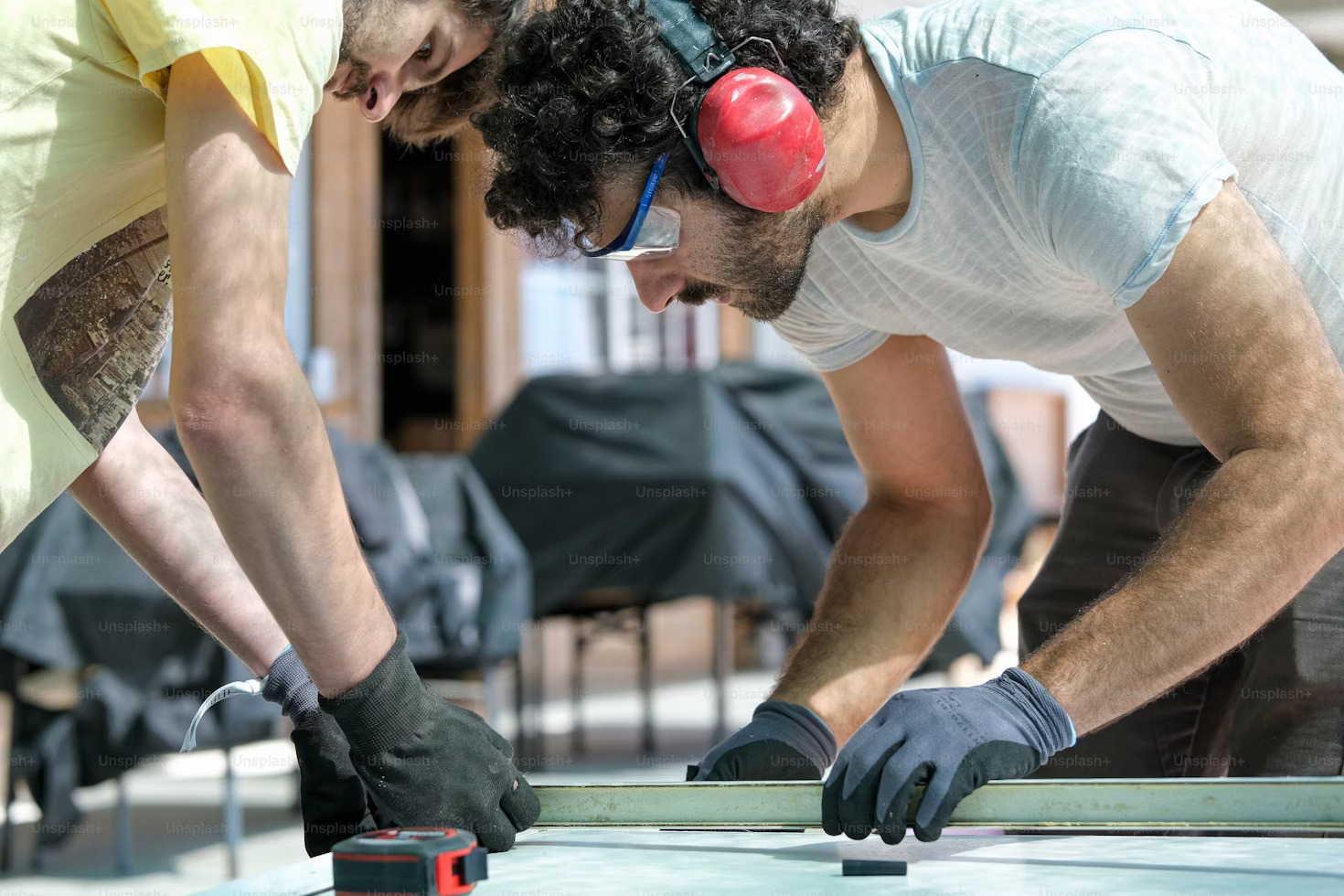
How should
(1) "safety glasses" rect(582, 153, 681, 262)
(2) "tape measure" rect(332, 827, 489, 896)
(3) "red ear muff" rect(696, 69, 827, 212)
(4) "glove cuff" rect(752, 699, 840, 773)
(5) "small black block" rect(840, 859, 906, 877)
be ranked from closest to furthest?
(2) "tape measure" rect(332, 827, 489, 896)
(5) "small black block" rect(840, 859, 906, 877)
(3) "red ear muff" rect(696, 69, 827, 212)
(1) "safety glasses" rect(582, 153, 681, 262)
(4) "glove cuff" rect(752, 699, 840, 773)

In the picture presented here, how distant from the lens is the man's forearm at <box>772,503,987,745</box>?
6.20ft

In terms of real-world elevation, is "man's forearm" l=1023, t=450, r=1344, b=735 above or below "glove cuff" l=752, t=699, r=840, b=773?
above

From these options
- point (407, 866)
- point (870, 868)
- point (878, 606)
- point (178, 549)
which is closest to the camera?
point (407, 866)

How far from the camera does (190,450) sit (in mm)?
1312

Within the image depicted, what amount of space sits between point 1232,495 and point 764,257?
0.62m

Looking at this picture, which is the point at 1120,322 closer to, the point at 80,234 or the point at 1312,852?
the point at 1312,852

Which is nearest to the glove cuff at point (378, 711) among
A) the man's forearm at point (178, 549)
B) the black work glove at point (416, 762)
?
the black work glove at point (416, 762)

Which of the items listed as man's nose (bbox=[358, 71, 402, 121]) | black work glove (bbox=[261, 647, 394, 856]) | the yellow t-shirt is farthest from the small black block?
man's nose (bbox=[358, 71, 402, 121])

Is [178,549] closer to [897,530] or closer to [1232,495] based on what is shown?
[897,530]

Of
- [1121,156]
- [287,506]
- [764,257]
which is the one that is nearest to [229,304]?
[287,506]

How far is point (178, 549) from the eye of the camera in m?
1.66

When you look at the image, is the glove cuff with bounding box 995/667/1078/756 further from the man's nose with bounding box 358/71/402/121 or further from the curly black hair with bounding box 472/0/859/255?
the man's nose with bounding box 358/71/402/121

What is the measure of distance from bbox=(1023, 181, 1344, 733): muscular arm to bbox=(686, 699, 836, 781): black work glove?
0.44 m

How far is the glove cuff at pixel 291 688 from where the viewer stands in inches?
62.6
